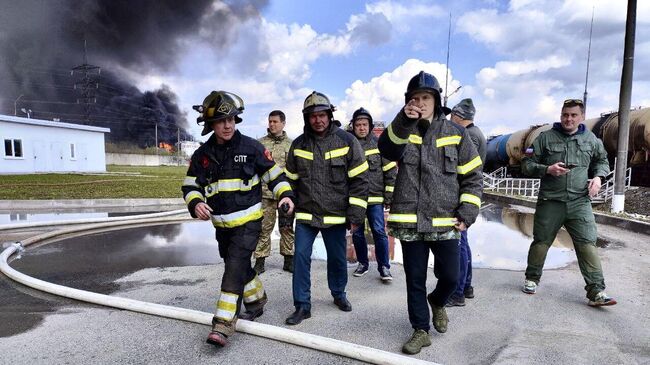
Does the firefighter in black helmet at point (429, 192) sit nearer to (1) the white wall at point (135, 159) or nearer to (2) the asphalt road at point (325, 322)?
(2) the asphalt road at point (325, 322)

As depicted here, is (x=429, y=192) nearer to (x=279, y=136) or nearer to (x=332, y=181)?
(x=332, y=181)

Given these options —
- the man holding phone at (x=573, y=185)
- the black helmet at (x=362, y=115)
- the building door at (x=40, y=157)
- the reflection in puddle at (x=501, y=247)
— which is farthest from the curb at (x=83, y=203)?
the building door at (x=40, y=157)

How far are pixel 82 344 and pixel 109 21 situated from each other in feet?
327

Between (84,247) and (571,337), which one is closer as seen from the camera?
(571,337)

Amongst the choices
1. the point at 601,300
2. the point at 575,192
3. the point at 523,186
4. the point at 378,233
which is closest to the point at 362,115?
the point at 378,233

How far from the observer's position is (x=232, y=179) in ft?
9.80

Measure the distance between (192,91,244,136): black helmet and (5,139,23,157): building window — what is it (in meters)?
27.5

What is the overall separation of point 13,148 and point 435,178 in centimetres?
2896

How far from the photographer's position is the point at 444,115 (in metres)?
2.88

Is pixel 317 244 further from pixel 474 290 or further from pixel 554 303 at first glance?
pixel 554 303

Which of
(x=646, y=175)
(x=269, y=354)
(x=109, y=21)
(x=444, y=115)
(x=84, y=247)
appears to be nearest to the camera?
(x=269, y=354)

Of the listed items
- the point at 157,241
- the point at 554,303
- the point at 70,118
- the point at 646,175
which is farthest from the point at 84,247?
the point at 70,118

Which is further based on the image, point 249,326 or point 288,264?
point 288,264

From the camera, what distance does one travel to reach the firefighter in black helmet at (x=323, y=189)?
3.34 m
